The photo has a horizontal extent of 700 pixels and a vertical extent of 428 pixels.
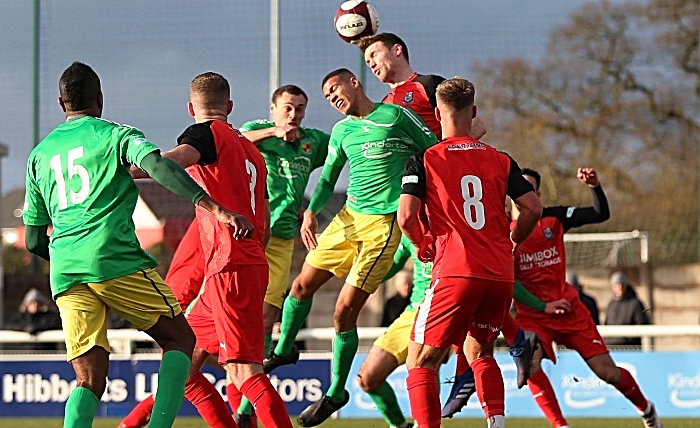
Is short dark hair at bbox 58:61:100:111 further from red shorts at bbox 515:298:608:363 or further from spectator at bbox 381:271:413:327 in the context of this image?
spectator at bbox 381:271:413:327

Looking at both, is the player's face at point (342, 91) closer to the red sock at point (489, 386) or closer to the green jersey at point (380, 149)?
the green jersey at point (380, 149)

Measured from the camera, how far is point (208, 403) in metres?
7.09

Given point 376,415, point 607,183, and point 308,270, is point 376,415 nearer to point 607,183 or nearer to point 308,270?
point 308,270

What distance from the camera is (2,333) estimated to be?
42.6 ft

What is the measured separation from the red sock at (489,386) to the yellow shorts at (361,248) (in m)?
1.41

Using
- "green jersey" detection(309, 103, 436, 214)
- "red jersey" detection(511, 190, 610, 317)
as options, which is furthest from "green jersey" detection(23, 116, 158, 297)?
"red jersey" detection(511, 190, 610, 317)

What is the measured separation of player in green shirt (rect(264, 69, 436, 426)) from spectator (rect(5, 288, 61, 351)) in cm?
600

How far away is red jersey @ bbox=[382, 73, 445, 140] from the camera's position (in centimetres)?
838

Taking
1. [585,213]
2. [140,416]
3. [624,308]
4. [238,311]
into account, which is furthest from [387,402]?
[624,308]

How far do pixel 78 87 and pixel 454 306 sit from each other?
92.6 inches

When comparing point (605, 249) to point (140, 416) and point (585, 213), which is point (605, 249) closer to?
point (585, 213)

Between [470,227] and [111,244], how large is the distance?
1.94m

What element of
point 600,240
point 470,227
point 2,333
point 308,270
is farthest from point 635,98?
point 470,227

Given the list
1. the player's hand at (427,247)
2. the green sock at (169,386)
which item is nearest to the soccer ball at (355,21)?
the player's hand at (427,247)
